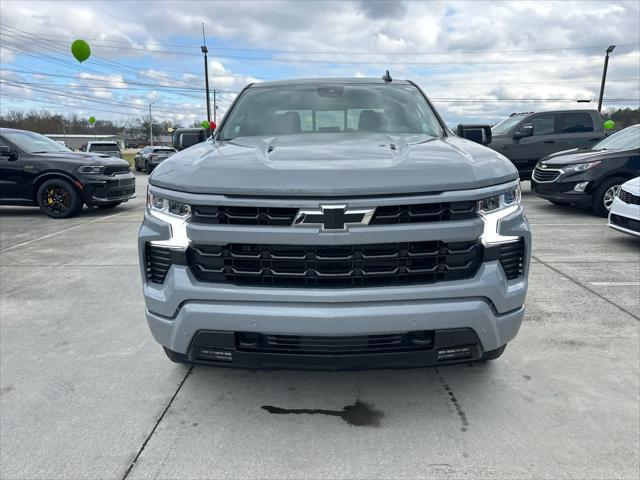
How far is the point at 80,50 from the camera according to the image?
16.0 meters

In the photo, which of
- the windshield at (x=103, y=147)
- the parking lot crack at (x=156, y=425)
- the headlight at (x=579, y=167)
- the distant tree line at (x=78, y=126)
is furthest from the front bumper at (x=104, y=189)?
the distant tree line at (x=78, y=126)

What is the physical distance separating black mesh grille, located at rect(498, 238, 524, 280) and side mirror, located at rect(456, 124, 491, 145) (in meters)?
1.77

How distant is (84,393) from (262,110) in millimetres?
2277

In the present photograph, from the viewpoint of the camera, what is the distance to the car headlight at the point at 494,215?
236 cm

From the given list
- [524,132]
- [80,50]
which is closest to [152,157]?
[80,50]

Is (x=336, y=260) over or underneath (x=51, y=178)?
over

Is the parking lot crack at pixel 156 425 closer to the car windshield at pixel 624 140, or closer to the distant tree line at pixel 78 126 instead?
the car windshield at pixel 624 140

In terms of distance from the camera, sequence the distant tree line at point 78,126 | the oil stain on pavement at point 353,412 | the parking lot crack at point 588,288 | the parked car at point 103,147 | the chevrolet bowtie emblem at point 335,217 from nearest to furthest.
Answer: the chevrolet bowtie emblem at point 335,217
the oil stain on pavement at point 353,412
the parking lot crack at point 588,288
the parked car at point 103,147
the distant tree line at point 78,126

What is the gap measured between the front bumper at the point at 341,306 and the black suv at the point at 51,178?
790 cm

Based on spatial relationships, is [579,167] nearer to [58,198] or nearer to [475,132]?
[475,132]

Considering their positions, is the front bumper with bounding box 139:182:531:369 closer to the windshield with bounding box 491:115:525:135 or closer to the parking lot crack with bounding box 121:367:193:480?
the parking lot crack with bounding box 121:367:193:480

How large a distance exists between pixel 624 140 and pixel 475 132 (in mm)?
6886

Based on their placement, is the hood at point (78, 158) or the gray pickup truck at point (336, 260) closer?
the gray pickup truck at point (336, 260)

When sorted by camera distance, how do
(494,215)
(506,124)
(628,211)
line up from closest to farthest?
(494,215), (628,211), (506,124)
